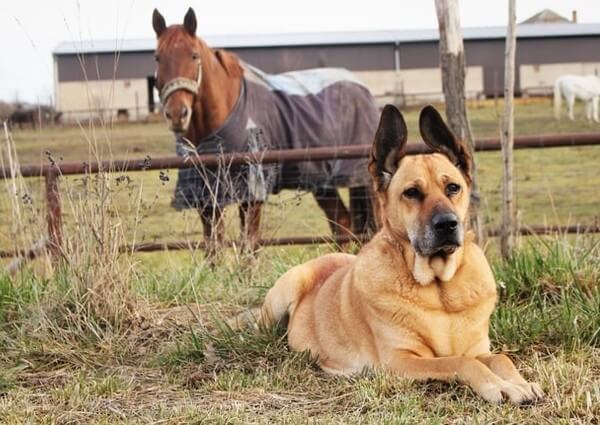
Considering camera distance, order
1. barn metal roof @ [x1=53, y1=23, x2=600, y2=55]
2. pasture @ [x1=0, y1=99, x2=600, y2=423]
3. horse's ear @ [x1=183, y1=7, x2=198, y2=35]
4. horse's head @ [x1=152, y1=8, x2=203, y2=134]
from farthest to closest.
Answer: barn metal roof @ [x1=53, y1=23, x2=600, y2=55]
horse's ear @ [x1=183, y1=7, x2=198, y2=35]
horse's head @ [x1=152, y1=8, x2=203, y2=134]
pasture @ [x1=0, y1=99, x2=600, y2=423]

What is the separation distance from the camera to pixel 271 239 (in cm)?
779

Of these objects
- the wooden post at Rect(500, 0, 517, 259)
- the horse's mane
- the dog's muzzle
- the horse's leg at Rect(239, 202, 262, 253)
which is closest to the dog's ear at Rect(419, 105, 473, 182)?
the dog's muzzle

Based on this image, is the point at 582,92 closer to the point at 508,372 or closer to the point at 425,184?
the point at 425,184

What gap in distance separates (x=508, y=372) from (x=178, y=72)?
16.9 ft

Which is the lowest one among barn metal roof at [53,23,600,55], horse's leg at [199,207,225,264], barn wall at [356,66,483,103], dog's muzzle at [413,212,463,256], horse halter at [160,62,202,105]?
horse's leg at [199,207,225,264]

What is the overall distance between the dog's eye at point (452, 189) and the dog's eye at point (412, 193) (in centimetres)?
13

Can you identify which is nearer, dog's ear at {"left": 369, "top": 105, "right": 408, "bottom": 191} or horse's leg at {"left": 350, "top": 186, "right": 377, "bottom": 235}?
dog's ear at {"left": 369, "top": 105, "right": 408, "bottom": 191}

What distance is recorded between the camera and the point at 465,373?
404 centimetres

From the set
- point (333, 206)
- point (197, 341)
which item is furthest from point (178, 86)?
point (197, 341)

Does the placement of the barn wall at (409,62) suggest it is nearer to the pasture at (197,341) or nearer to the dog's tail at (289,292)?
the pasture at (197,341)

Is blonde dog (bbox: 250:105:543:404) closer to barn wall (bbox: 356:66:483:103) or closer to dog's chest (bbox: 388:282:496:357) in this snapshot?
dog's chest (bbox: 388:282:496:357)

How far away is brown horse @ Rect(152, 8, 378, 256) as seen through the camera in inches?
332

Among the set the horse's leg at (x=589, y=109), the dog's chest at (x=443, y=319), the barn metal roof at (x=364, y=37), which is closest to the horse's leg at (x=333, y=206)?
the dog's chest at (x=443, y=319)

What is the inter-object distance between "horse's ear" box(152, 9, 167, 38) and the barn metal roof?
30653 mm
